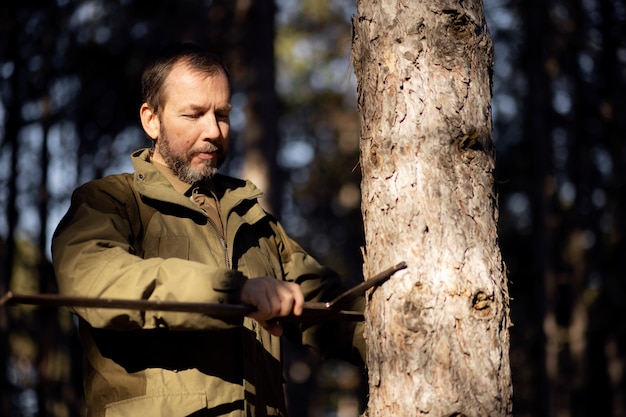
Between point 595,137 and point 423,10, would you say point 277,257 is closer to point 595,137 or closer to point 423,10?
point 423,10

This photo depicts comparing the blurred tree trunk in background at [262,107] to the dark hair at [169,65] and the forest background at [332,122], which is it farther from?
the dark hair at [169,65]

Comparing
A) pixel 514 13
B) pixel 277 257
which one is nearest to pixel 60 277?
pixel 277 257

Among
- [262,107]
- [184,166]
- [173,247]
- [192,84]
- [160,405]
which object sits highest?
[262,107]

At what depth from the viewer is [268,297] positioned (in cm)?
270

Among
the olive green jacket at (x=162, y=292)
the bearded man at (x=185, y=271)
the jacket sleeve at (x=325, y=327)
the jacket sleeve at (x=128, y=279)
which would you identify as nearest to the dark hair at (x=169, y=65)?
the bearded man at (x=185, y=271)

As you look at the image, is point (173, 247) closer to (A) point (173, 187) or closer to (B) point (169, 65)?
(A) point (173, 187)

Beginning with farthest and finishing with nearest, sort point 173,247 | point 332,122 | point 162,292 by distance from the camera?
1. point 332,122
2. point 173,247
3. point 162,292

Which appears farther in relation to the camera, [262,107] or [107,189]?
[262,107]

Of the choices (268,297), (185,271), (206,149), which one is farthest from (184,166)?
(268,297)

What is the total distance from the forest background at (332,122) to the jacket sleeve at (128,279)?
19.7 feet

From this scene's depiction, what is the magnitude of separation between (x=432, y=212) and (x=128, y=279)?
106cm

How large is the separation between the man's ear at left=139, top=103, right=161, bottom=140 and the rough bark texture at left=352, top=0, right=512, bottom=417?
0.92 meters

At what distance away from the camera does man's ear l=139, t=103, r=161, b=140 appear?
139 inches

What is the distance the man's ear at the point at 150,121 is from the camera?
3.52 metres
